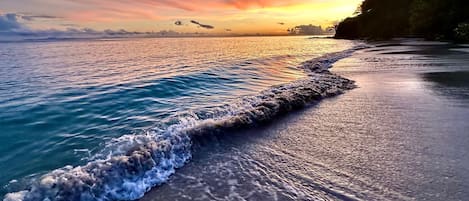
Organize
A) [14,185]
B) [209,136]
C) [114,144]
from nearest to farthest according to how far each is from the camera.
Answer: [14,185]
[114,144]
[209,136]

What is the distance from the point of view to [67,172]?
4.51 metres

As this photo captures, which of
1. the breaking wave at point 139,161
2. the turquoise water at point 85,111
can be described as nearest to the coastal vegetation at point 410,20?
the turquoise water at point 85,111

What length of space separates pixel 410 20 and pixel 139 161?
7118 cm

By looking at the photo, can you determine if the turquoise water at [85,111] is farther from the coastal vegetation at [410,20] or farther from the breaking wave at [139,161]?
the coastal vegetation at [410,20]

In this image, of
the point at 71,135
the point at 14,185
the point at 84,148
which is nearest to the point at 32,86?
the point at 71,135

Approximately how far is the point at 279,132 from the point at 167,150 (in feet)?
7.91

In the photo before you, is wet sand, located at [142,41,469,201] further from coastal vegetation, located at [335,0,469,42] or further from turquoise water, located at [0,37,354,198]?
coastal vegetation, located at [335,0,469,42]

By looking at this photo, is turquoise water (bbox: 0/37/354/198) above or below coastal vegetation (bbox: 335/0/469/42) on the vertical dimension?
below

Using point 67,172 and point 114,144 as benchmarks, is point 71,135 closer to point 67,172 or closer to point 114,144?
point 114,144

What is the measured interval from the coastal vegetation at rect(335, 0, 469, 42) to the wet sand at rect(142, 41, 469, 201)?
37190mm

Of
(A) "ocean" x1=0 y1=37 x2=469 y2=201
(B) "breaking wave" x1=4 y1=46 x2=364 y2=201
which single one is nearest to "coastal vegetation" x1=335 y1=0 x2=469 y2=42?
(A) "ocean" x1=0 y1=37 x2=469 y2=201

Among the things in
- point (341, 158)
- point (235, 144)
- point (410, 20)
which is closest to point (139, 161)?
point (235, 144)

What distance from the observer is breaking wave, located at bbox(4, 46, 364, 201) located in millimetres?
4121

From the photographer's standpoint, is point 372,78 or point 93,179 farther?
point 372,78
